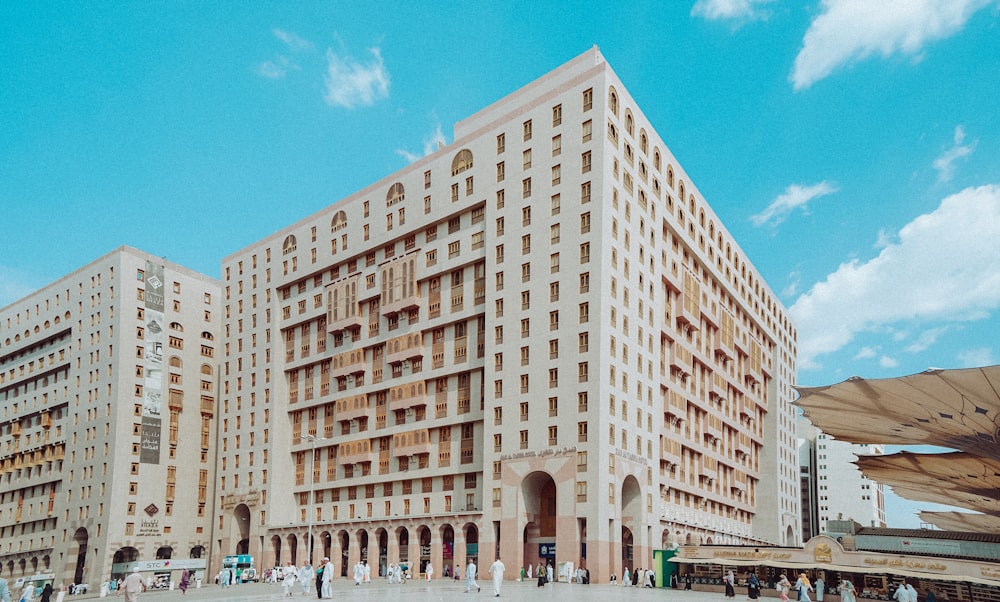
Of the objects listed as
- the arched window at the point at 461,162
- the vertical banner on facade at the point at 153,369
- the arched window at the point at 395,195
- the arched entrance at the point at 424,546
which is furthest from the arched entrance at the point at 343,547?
the arched window at the point at 461,162

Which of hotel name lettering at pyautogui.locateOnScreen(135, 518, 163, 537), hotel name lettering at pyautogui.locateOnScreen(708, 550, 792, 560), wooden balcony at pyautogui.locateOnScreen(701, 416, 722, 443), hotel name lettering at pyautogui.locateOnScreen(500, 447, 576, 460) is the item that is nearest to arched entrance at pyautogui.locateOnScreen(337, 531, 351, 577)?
hotel name lettering at pyautogui.locateOnScreen(500, 447, 576, 460)

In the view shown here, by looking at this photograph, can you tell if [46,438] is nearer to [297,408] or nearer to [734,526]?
[297,408]

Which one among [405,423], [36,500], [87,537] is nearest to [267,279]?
[405,423]

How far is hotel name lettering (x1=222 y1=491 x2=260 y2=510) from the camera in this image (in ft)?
328

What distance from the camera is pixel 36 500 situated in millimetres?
119312

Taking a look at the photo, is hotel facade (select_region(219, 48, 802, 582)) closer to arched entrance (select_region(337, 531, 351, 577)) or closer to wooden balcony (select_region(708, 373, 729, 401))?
arched entrance (select_region(337, 531, 351, 577))

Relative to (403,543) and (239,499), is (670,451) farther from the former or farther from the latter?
(239,499)

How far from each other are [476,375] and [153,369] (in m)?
49.0

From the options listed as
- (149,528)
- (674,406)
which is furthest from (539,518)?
(149,528)

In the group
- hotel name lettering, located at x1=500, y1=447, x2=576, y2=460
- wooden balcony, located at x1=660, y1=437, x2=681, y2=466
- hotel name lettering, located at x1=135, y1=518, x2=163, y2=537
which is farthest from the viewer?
hotel name lettering, located at x1=135, y1=518, x2=163, y2=537

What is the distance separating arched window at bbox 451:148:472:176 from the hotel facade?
352 millimetres

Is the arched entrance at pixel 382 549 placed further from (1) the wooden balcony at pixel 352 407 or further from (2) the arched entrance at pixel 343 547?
(1) the wooden balcony at pixel 352 407

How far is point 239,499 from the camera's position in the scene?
10219 cm

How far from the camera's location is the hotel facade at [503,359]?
74688 millimetres
